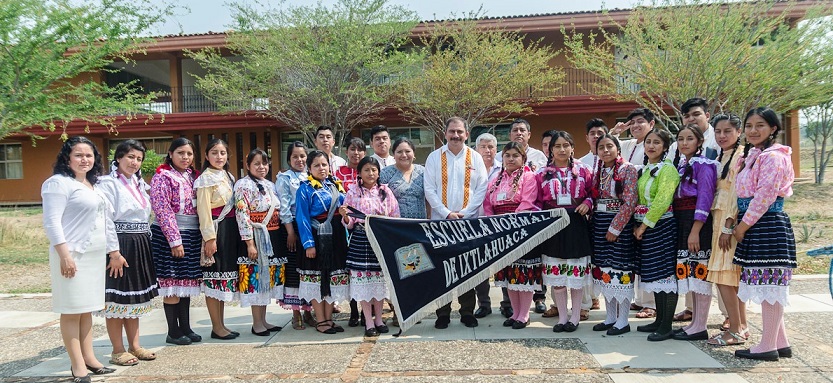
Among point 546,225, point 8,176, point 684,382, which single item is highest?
point 8,176

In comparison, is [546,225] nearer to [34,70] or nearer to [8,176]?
[34,70]

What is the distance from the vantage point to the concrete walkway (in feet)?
12.1

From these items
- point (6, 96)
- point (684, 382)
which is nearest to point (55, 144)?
point (6, 96)

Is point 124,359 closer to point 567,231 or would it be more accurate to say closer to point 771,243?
point 567,231

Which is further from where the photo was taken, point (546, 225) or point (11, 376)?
point (546, 225)

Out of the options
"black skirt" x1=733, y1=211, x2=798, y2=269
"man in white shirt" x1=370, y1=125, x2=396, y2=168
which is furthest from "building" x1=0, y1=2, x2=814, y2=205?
"black skirt" x1=733, y1=211, x2=798, y2=269

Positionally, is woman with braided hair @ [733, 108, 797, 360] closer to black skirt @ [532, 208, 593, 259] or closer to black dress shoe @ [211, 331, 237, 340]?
black skirt @ [532, 208, 593, 259]

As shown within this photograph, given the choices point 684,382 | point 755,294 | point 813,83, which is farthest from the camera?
point 813,83

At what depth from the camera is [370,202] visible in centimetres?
475

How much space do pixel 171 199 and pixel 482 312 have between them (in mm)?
3024

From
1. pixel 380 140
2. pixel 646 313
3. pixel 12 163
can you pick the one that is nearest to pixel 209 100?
pixel 12 163

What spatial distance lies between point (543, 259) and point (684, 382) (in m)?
1.57

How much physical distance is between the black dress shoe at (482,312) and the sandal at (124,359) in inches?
117

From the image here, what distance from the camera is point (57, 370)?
13.4 feet
